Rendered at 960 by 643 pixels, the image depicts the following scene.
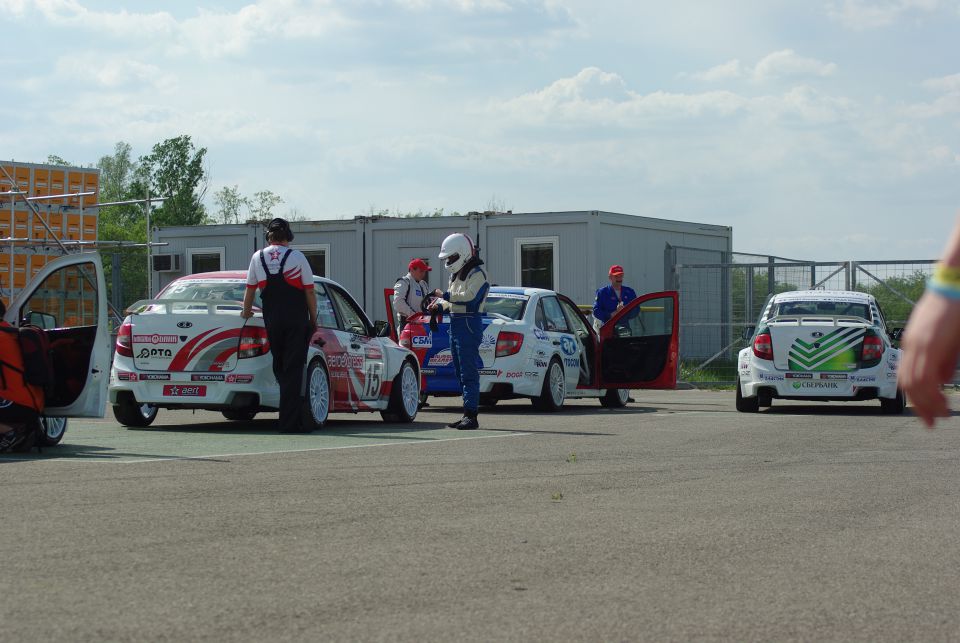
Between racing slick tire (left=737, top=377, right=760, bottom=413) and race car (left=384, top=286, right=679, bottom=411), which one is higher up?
race car (left=384, top=286, right=679, bottom=411)

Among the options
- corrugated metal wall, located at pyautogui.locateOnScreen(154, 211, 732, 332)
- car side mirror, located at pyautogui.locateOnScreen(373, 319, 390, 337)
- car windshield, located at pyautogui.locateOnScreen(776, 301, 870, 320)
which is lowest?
car side mirror, located at pyautogui.locateOnScreen(373, 319, 390, 337)

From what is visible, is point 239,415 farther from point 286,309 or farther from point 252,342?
point 286,309

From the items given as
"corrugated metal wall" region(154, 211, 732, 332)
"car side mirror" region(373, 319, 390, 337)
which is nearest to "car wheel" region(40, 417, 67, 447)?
"car side mirror" region(373, 319, 390, 337)

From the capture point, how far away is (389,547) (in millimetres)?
6477

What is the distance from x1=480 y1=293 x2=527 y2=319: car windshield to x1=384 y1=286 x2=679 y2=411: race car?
1 centimetres

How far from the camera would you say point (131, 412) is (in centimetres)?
1386

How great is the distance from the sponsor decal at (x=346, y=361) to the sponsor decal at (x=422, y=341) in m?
3.18

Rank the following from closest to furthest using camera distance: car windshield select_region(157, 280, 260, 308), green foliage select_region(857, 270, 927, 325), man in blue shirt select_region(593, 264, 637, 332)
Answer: car windshield select_region(157, 280, 260, 308) → man in blue shirt select_region(593, 264, 637, 332) → green foliage select_region(857, 270, 927, 325)

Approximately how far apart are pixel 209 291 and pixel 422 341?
14.7 feet

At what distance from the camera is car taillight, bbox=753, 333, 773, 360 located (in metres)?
17.6

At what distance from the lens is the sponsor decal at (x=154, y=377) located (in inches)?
523

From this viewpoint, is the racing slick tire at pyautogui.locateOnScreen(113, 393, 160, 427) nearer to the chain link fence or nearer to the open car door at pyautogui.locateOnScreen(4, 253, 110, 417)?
the open car door at pyautogui.locateOnScreen(4, 253, 110, 417)

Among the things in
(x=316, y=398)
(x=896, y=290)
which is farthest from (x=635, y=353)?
(x=896, y=290)

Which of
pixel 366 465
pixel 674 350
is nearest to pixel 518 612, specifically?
pixel 366 465
